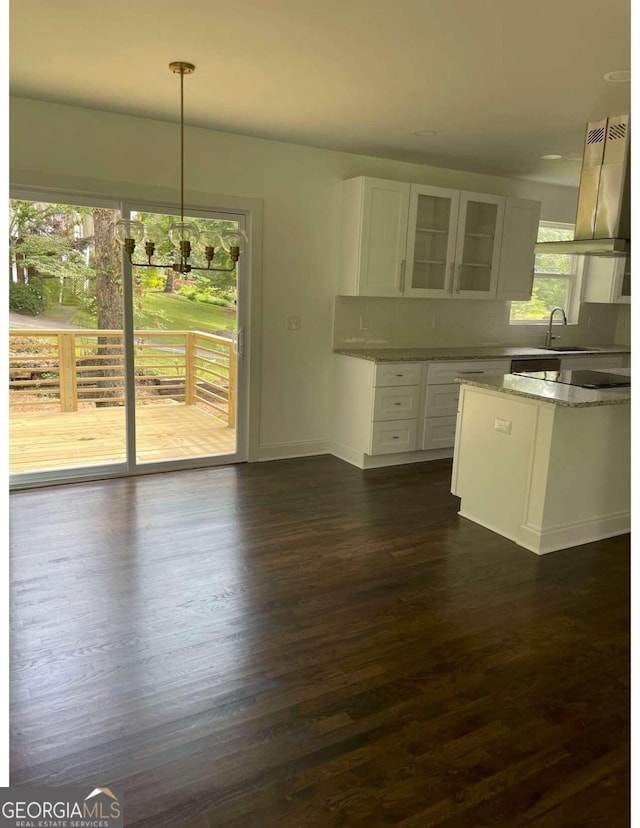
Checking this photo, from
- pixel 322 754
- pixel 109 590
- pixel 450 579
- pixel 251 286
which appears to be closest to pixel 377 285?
pixel 251 286

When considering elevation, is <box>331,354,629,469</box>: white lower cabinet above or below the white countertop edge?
below

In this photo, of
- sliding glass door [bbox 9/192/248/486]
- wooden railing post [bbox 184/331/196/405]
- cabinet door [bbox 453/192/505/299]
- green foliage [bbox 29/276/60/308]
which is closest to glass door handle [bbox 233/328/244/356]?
sliding glass door [bbox 9/192/248/486]

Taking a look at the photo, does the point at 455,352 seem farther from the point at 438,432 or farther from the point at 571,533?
the point at 571,533

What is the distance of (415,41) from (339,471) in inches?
124

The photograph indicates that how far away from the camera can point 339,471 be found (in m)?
5.01

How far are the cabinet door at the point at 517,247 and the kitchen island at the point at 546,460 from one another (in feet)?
7.00

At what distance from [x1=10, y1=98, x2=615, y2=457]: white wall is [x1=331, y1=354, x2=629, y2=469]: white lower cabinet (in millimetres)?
228

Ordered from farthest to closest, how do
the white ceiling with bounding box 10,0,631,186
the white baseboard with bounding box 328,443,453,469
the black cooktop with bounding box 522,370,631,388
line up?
the white baseboard with bounding box 328,443,453,469, the black cooktop with bounding box 522,370,631,388, the white ceiling with bounding box 10,0,631,186

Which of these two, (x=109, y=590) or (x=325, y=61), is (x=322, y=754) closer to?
(x=109, y=590)

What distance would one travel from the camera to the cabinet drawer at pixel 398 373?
4953mm

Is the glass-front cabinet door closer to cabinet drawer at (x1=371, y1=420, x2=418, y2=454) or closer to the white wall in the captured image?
the white wall

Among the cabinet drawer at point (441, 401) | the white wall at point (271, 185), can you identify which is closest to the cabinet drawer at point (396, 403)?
the cabinet drawer at point (441, 401)

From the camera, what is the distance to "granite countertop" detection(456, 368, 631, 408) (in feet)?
11.1

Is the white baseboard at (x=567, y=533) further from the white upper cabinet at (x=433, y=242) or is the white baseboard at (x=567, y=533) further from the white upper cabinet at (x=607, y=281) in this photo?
the white upper cabinet at (x=607, y=281)
